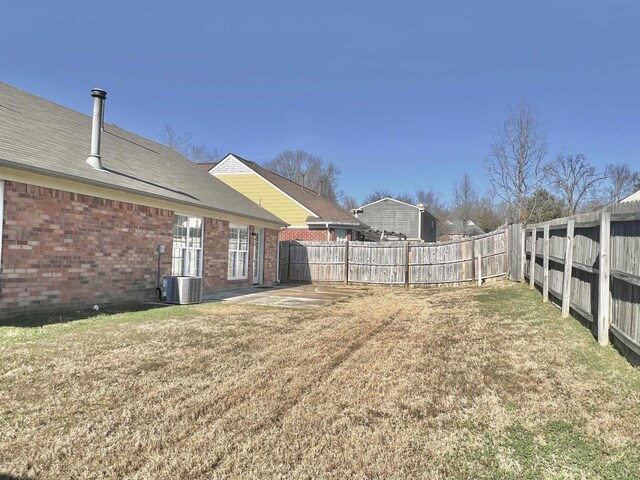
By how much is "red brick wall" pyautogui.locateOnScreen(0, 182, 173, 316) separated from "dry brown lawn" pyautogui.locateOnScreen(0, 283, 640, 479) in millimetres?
1583

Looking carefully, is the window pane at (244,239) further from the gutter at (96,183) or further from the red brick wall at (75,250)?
the red brick wall at (75,250)

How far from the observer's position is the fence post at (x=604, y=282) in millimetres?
4969

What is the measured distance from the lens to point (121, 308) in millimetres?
9055

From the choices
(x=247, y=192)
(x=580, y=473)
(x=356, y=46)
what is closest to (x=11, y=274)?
(x=580, y=473)

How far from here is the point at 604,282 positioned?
4.95 m

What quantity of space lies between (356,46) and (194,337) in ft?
39.7

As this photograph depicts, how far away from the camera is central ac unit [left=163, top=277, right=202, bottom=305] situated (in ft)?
33.6

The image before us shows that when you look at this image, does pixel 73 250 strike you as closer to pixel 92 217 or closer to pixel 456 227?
pixel 92 217

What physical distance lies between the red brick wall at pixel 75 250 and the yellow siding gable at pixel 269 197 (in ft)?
37.8

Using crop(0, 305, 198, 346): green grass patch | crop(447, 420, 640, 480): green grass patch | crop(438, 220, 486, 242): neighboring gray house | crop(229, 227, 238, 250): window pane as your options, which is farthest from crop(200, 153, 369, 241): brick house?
crop(438, 220, 486, 242): neighboring gray house

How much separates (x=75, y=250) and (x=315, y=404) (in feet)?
23.7

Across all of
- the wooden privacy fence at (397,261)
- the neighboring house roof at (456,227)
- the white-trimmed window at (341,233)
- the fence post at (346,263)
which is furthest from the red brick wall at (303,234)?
the neighboring house roof at (456,227)

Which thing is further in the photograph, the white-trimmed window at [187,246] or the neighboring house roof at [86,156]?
the white-trimmed window at [187,246]

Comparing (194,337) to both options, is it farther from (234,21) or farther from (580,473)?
(234,21)
